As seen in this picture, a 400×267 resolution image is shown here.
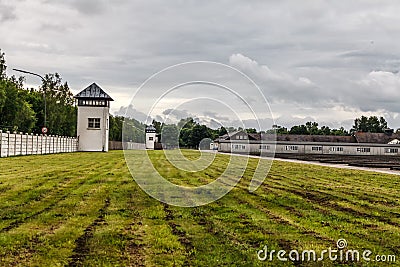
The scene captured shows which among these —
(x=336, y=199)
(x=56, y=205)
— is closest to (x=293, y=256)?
(x=56, y=205)

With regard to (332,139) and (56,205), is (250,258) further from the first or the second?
(332,139)

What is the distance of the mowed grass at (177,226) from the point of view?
7531 mm

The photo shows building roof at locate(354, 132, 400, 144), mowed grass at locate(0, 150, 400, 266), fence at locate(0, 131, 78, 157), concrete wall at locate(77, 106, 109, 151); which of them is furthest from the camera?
building roof at locate(354, 132, 400, 144)

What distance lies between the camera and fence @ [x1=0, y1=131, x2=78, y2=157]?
36.7 metres

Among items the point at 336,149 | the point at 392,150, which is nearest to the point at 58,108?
the point at 336,149

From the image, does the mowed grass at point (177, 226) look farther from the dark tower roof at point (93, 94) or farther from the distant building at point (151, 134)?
the dark tower roof at point (93, 94)

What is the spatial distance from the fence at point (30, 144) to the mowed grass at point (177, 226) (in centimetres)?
2127

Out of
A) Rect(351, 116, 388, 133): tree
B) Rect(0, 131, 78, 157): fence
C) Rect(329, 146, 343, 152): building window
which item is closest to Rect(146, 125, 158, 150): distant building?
Rect(0, 131, 78, 157): fence

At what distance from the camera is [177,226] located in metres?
9.97

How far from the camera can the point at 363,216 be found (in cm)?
1186

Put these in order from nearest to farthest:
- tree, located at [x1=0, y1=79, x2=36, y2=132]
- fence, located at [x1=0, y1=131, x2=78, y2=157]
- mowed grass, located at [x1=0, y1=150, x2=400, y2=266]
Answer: mowed grass, located at [x1=0, y1=150, x2=400, y2=266]
fence, located at [x1=0, y1=131, x2=78, y2=157]
tree, located at [x1=0, y1=79, x2=36, y2=132]

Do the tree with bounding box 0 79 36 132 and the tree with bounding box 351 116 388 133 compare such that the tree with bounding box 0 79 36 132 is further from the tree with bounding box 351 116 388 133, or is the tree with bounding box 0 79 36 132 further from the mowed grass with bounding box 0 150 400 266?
the tree with bounding box 351 116 388 133

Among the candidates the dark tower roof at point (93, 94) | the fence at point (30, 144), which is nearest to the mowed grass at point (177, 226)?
the fence at point (30, 144)

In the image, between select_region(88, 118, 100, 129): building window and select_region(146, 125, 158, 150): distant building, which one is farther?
select_region(88, 118, 100, 129): building window
